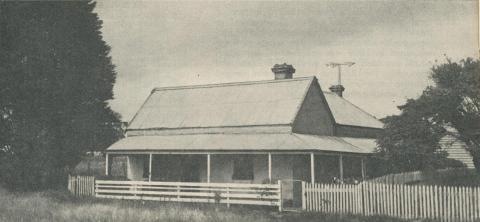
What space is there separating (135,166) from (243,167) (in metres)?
6.75

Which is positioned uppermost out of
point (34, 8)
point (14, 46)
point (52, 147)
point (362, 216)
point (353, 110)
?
point (34, 8)

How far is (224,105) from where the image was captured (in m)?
32.0

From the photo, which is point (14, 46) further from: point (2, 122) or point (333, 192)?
point (333, 192)

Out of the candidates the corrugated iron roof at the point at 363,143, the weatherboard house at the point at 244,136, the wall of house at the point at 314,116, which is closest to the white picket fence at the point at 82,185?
the weatherboard house at the point at 244,136

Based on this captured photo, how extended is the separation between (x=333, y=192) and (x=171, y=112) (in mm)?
15122

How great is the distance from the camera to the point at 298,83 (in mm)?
30844

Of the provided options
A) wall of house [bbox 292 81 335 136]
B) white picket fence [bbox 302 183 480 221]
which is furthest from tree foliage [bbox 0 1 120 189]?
white picket fence [bbox 302 183 480 221]

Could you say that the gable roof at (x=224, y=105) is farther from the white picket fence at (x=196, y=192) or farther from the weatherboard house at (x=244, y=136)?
the white picket fence at (x=196, y=192)

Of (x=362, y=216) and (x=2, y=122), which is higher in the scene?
(x=2, y=122)

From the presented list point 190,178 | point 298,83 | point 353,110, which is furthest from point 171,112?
point 353,110

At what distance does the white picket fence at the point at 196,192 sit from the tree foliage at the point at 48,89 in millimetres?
4852

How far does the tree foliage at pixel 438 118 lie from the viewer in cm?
2384

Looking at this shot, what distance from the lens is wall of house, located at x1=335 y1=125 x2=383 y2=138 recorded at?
109 feet

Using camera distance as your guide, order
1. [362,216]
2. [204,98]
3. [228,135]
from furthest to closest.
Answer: [204,98] < [228,135] < [362,216]
